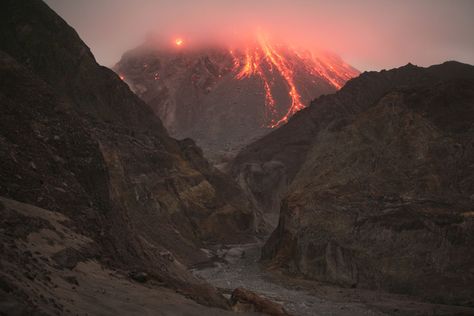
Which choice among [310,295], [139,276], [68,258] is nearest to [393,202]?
[310,295]

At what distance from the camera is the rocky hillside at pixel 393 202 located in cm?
3797

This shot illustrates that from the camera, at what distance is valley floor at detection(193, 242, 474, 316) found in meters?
31.5

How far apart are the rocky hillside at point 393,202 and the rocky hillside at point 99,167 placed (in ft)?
36.8

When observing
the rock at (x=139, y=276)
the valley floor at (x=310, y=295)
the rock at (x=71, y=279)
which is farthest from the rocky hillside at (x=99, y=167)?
the valley floor at (x=310, y=295)

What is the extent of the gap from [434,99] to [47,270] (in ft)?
154

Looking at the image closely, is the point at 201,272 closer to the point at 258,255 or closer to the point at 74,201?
the point at 258,255

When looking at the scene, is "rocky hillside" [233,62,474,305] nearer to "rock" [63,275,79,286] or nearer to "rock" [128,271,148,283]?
"rock" [128,271,148,283]

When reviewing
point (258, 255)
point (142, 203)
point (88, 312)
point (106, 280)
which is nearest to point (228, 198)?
point (258, 255)

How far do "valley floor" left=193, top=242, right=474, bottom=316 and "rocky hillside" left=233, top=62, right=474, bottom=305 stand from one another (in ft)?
6.08

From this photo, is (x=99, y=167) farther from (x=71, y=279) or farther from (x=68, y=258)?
(x=71, y=279)

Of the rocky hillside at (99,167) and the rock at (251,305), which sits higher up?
the rocky hillside at (99,167)

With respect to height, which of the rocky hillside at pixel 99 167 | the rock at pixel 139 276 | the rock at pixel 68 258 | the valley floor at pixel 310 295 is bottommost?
the valley floor at pixel 310 295

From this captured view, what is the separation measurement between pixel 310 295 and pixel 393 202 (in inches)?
448

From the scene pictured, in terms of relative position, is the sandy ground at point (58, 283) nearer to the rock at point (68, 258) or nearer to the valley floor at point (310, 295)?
the rock at point (68, 258)
